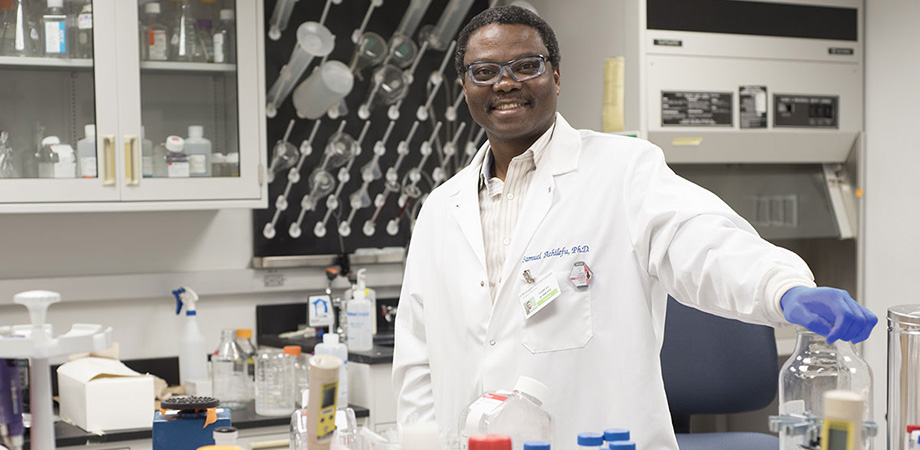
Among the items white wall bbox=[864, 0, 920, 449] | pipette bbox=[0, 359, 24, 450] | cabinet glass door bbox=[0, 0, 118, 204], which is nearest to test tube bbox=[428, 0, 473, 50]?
cabinet glass door bbox=[0, 0, 118, 204]

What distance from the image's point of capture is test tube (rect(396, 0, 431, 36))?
3553 mm

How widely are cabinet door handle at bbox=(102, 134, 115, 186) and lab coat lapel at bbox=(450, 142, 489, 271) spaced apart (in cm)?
132

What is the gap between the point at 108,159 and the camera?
2891 mm

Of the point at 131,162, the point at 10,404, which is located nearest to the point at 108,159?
the point at 131,162

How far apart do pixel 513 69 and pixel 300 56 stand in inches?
61.4

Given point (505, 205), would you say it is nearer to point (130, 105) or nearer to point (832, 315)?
point (832, 315)

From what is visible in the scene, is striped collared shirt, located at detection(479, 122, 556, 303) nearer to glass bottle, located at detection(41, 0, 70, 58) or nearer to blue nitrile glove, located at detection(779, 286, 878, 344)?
blue nitrile glove, located at detection(779, 286, 878, 344)

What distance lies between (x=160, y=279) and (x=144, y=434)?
84 centimetres

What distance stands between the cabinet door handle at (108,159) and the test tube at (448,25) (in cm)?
128

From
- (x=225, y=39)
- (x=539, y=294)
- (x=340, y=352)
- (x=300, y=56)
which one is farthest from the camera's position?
(x=300, y=56)

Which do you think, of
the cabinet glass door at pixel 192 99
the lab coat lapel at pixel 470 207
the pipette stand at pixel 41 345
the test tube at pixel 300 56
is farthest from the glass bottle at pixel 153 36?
the pipette stand at pixel 41 345

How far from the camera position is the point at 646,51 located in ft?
10.3

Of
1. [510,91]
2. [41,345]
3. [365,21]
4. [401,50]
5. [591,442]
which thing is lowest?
[591,442]

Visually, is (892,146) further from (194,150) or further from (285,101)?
(194,150)
